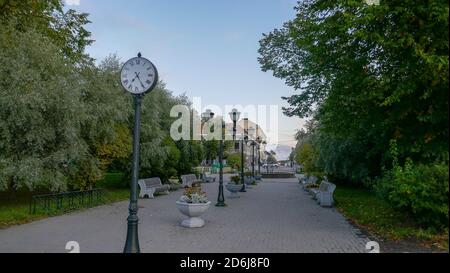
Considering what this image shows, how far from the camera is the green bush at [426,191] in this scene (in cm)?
779

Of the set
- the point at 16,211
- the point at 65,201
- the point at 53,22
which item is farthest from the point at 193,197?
the point at 53,22

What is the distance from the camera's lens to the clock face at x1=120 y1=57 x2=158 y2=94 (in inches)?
309

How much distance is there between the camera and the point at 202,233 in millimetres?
9875

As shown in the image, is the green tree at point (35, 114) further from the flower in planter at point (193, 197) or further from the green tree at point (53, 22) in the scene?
the flower in planter at point (193, 197)

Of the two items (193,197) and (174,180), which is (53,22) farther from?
(174,180)

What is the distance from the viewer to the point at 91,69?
18750mm

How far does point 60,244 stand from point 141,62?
4273 millimetres

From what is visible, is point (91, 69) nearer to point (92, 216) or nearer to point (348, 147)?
point (92, 216)

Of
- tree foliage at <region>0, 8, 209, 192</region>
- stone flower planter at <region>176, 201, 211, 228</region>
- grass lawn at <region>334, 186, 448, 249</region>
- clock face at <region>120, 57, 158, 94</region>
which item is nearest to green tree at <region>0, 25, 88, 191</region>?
tree foliage at <region>0, 8, 209, 192</region>

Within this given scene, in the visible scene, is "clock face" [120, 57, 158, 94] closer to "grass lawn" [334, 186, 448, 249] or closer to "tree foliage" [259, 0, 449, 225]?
"tree foliage" [259, 0, 449, 225]

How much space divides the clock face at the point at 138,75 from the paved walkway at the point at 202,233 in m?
3.30

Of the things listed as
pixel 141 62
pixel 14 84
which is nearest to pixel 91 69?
pixel 14 84
